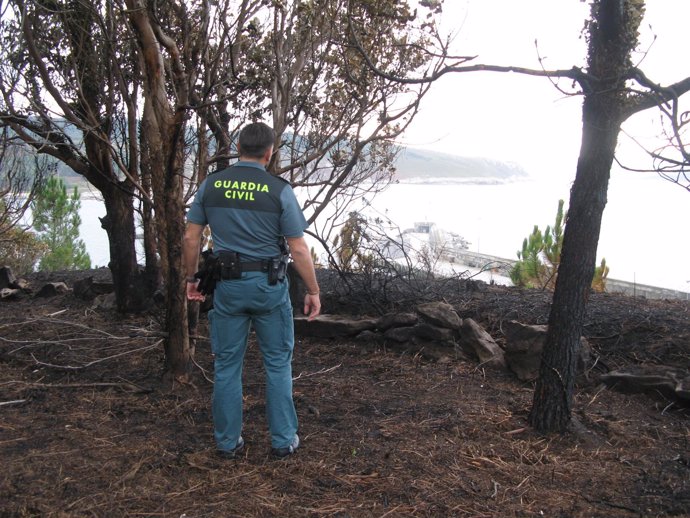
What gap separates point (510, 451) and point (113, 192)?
533cm

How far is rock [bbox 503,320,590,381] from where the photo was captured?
5.40 meters

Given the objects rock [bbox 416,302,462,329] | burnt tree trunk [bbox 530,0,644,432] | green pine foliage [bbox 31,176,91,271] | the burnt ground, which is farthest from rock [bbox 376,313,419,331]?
green pine foliage [bbox 31,176,91,271]

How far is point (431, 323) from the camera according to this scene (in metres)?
6.16

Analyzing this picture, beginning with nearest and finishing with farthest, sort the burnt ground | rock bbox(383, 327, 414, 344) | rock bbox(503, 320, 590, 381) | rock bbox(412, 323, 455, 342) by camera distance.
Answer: the burnt ground < rock bbox(503, 320, 590, 381) < rock bbox(412, 323, 455, 342) < rock bbox(383, 327, 414, 344)

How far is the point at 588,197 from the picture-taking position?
400 centimetres

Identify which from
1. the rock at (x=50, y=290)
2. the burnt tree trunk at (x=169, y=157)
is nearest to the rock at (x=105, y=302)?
→ the rock at (x=50, y=290)

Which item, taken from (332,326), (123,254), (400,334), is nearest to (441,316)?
(400,334)

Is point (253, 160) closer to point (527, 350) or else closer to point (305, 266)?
point (305, 266)

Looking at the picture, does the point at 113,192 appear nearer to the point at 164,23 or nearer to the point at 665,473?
the point at 164,23

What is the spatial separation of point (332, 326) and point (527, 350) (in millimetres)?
2012

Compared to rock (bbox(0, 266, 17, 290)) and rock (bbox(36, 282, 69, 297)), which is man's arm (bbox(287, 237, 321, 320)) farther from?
rock (bbox(0, 266, 17, 290))

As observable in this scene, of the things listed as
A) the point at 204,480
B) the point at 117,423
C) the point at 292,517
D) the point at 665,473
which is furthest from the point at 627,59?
the point at 117,423

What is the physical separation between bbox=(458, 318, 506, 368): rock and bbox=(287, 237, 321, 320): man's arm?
2.37 meters

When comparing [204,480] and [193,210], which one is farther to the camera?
[193,210]
